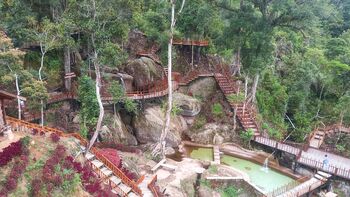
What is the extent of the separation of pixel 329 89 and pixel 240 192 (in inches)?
813

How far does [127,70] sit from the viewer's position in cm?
3172

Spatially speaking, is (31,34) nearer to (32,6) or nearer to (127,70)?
(32,6)

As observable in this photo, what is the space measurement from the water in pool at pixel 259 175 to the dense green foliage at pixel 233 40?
603 centimetres

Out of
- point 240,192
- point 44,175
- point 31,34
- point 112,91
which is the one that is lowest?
point 240,192

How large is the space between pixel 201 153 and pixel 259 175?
5.06 metres

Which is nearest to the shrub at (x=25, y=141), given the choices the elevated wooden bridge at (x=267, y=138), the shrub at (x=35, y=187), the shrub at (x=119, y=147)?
the shrub at (x=35, y=187)

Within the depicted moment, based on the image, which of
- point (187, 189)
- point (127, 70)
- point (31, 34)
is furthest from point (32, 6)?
point (187, 189)

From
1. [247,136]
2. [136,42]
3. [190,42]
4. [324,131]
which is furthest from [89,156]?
[324,131]

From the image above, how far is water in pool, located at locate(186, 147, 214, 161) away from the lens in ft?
89.8

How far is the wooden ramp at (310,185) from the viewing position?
22.6m

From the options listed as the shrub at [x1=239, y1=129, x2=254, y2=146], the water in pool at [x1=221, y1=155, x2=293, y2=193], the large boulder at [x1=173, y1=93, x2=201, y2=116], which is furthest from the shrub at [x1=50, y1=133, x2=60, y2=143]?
the shrub at [x1=239, y1=129, x2=254, y2=146]

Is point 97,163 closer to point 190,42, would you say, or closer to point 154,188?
point 154,188

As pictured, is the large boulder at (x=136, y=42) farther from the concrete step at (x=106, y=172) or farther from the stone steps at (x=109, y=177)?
the concrete step at (x=106, y=172)

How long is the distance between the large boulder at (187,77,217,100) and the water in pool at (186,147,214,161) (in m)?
6.86
